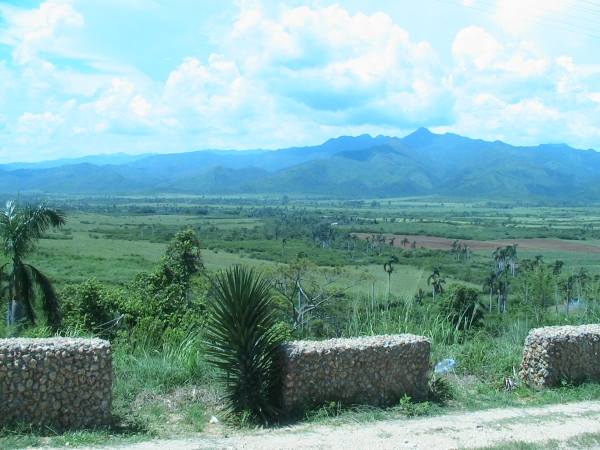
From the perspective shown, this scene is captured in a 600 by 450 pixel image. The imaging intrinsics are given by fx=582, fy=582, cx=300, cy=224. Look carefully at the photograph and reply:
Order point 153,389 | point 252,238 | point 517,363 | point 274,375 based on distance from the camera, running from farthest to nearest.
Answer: point 252,238
point 517,363
point 153,389
point 274,375

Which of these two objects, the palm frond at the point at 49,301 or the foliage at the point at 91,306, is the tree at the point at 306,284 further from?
the palm frond at the point at 49,301

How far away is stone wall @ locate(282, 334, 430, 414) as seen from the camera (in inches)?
277

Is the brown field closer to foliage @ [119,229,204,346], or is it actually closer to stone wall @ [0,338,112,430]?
foliage @ [119,229,204,346]

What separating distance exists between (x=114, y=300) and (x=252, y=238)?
74.6m

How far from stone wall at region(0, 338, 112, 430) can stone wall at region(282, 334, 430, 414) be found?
6.94 ft

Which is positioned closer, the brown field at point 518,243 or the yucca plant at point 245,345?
the yucca plant at point 245,345

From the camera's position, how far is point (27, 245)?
18.6 meters

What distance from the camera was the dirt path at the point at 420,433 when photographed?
6.16 metres

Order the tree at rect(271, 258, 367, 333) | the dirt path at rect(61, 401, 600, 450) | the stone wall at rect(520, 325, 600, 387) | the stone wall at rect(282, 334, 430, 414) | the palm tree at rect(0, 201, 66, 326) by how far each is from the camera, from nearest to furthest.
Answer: the dirt path at rect(61, 401, 600, 450) → the stone wall at rect(282, 334, 430, 414) → the stone wall at rect(520, 325, 600, 387) → the palm tree at rect(0, 201, 66, 326) → the tree at rect(271, 258, 367, 333)

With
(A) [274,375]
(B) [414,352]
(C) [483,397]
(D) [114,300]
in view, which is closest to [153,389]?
(A) [274,375]

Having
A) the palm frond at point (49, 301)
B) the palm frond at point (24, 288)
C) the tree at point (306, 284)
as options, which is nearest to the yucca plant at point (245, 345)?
the tree at point (306, 284)

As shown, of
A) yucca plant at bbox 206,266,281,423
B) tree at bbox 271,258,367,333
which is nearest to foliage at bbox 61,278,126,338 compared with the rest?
tree at bbox 271,258,367,333

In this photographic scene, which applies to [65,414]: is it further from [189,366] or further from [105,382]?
[189,366]

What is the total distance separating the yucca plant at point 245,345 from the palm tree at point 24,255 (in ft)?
40.6
